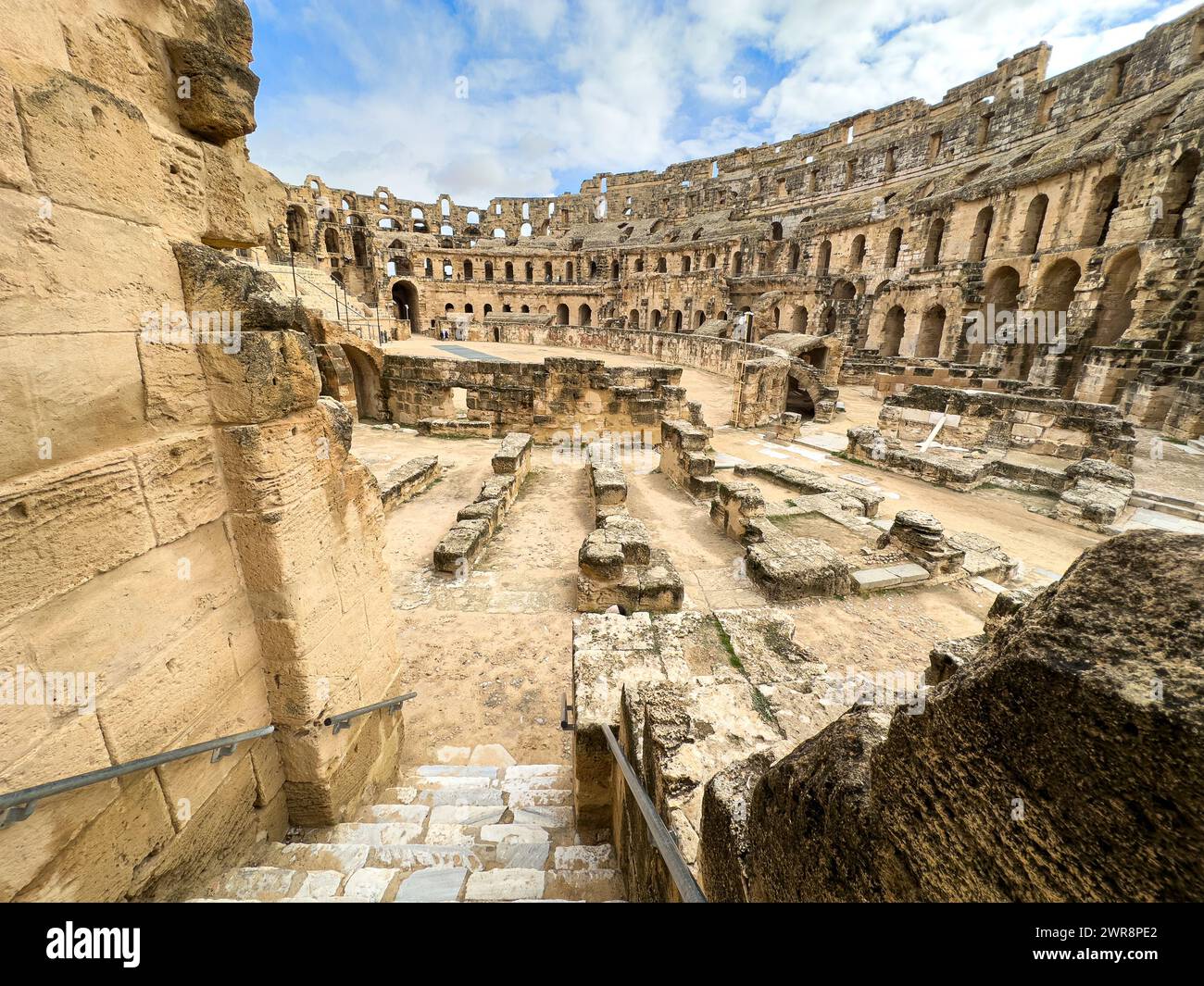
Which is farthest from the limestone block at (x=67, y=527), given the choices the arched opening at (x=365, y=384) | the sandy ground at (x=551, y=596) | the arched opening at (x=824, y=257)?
the arched opening at (x=824, y=257)

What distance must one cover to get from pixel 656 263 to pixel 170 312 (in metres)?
38.6

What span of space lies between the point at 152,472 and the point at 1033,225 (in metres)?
29.1

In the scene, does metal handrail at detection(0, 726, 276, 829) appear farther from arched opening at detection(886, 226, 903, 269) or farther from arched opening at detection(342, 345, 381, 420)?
arched opening at detection(886, 226, 903, 269)

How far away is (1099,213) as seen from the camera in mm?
18359

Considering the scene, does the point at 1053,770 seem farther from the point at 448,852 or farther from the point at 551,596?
the point at 551,596

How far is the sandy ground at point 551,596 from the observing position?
4.46 meters

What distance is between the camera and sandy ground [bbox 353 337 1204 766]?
446 cm

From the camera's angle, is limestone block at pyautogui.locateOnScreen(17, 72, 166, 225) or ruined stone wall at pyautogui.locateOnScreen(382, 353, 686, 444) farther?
ruined stone wall at pyautogui.locateOnScreen(382, 353, 686, 444)

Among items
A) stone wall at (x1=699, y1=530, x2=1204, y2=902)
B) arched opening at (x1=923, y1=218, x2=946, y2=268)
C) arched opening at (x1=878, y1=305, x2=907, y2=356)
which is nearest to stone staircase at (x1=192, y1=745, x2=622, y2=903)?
stone wall at (x1=699, y1=530, x2=1204, y2=902)

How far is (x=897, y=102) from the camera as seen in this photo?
3619 cm

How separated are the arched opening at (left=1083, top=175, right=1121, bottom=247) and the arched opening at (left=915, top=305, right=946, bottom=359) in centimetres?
517

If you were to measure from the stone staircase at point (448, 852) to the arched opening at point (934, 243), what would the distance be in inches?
1142
